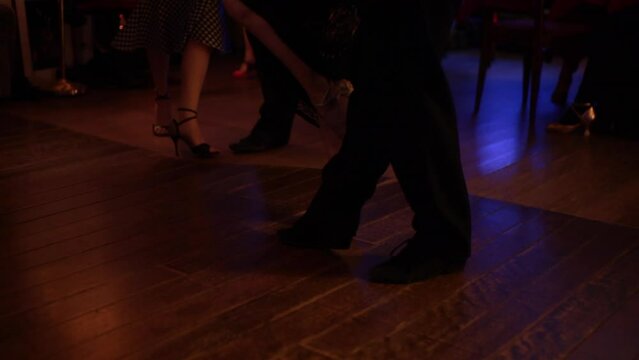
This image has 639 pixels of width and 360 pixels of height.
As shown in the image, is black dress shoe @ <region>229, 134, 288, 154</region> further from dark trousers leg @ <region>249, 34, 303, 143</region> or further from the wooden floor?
the wooden floor

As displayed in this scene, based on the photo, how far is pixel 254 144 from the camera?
2902 mm

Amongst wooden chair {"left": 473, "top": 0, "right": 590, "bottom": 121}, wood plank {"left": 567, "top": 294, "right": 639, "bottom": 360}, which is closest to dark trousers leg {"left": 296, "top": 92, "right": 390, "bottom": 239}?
wood plank {"left": 567, "top": 294, "right": 639, "bottom": 360}

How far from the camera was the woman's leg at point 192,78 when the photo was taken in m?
2.67

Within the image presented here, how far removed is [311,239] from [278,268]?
13 centimetres

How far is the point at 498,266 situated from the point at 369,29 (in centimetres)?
62

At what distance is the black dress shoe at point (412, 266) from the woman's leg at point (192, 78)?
121 cm

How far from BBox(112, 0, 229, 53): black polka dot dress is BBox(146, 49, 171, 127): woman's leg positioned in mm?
57

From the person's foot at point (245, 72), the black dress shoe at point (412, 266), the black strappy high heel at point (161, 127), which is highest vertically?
the black strappy high heel at point (161, 127)

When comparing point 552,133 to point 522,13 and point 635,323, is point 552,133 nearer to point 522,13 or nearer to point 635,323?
point 522,13

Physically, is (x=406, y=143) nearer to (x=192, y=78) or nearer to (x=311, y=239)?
(x=311, y=239)

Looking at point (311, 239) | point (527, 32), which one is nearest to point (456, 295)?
point (311, 239)

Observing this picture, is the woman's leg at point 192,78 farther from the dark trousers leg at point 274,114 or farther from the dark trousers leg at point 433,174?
the dark trousers leg at point 433,174

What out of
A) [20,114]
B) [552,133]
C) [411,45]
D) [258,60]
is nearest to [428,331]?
[411,45]

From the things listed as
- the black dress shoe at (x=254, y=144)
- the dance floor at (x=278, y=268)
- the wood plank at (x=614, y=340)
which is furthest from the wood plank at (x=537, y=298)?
the black dress shoe at (x=254, y=144)
